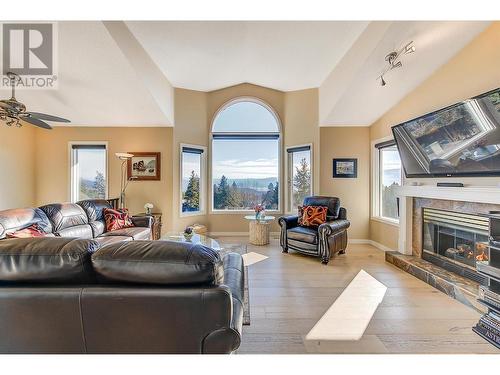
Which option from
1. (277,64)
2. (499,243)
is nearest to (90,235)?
(277,64)

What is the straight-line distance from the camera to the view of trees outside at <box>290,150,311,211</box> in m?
5.43

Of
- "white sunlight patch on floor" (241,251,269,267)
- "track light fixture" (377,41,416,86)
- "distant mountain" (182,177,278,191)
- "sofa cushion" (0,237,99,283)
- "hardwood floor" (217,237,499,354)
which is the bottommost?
"hardwood floor" (217,237,499,354)

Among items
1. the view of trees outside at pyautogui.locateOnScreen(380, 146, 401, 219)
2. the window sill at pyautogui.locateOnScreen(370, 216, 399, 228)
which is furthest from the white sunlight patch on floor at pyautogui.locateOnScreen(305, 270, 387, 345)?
the view of trees outside at pyautogui.locateOnScreen(380, 146, 401, 219)

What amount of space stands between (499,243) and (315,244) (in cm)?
218

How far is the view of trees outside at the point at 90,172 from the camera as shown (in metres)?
5.41

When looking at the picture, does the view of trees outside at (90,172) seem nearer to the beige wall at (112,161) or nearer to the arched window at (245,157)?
the beige wall at (112,161)

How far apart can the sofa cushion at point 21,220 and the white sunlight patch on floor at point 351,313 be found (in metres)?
3.26

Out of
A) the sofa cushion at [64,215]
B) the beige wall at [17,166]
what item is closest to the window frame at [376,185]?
the sofa cushion at [64,215]

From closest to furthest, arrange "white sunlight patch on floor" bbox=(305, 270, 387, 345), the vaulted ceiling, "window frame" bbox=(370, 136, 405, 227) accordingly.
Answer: "white sunlight patch on floor" bbox=(305, 270, 387, 345) < the vaulted ceiling < "window frame" bbox=(370, 136, 405, 227)

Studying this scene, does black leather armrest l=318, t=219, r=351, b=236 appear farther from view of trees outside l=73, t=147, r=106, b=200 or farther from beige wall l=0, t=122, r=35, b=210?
beige wall l=0, t=122, r=35, b=210

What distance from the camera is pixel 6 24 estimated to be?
2.83 m

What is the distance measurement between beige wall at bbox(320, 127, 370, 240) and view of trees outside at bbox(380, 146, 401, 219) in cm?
30

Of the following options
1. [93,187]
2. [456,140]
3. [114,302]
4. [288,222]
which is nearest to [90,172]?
[93,187]

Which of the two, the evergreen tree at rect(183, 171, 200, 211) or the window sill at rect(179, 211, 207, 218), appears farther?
the evergreen tree at rect(183, 171, 200, 211)
